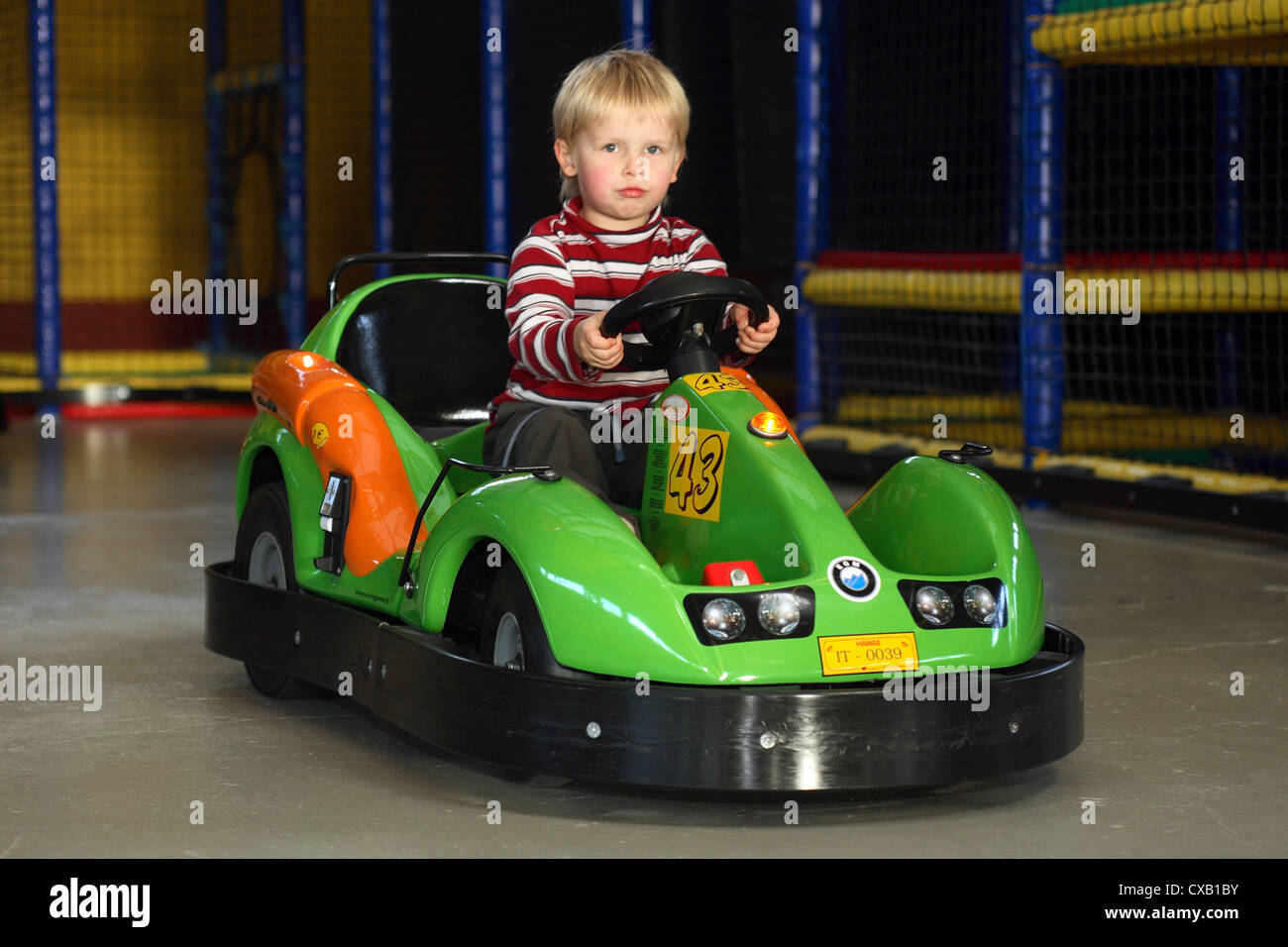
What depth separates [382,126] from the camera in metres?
7.65

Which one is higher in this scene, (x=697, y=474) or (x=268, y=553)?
(x=697, y=474)

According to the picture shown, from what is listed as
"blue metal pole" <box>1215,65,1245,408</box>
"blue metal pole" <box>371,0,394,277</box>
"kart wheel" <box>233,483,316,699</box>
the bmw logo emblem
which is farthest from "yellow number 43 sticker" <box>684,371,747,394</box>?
"blue metal pole" <box>371,0,394,277</box>

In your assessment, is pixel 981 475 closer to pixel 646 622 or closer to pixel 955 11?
pixel 646 622

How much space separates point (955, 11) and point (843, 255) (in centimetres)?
153

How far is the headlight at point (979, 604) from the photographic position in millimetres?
2236

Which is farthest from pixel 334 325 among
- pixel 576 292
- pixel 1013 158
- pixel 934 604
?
pixel 1013 158

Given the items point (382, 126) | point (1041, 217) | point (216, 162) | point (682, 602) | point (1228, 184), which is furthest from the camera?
point (216, 162)

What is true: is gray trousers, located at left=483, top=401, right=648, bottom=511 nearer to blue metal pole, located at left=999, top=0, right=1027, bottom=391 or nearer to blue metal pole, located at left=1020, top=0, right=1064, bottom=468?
blue metal pole, located at left=1020, top=0, right=1064, bottom=468

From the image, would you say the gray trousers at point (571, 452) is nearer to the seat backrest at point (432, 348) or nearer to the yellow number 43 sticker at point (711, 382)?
the yellow number 43 sticker at point (711, 382)

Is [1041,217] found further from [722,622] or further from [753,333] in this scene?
[722,622]

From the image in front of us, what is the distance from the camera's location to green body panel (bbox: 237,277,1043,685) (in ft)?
6.99

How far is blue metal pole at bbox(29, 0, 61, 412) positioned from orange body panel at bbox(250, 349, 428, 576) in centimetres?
531

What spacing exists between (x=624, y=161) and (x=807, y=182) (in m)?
3.29

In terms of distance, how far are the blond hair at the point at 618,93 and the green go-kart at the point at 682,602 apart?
300mm
